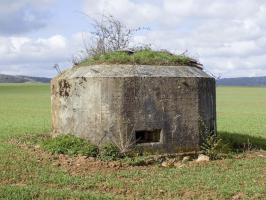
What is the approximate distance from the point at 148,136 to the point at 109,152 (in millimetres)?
1223

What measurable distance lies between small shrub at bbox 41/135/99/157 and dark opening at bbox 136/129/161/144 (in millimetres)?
1141

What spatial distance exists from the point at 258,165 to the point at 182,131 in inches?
84.8

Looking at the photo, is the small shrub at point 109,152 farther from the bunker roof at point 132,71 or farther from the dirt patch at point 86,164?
the bunker roof at point 132,71

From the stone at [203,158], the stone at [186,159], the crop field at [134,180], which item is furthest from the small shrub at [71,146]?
the stone at [203,158]

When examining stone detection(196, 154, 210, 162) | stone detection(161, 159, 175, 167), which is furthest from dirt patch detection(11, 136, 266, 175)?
stone detection(196, 154, 210, 162)

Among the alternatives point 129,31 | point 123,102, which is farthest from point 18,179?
point 129,31

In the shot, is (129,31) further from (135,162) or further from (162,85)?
(135,162)

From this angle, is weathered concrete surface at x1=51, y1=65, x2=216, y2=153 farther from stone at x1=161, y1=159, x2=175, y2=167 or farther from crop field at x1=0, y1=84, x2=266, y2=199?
crop field at x1=0, y1=84, x2=266, y2=199

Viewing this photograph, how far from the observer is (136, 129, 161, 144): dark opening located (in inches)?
485

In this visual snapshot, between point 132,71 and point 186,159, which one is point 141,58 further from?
point 186,159

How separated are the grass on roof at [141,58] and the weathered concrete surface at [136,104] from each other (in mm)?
252

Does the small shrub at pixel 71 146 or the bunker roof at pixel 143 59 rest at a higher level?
the bunker roof at pixel 143 59

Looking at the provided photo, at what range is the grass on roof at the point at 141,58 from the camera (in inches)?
501

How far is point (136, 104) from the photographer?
1200cm
